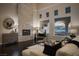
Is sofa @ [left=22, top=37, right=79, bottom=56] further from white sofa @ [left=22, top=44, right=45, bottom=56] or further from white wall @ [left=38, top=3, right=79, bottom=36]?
white wall @ [left=38, top=3, right=79, bottom=36]

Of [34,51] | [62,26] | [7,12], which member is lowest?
[34,51]

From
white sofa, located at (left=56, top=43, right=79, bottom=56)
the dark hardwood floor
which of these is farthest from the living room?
white sofa, located at (left=56, top=43, right=79, bottom=56)

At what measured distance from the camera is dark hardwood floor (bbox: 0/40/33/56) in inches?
100

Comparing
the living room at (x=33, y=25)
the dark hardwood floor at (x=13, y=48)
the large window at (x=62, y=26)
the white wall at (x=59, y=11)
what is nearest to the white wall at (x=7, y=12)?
the living room at (x=33, y=25)

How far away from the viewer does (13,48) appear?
8.41 feet

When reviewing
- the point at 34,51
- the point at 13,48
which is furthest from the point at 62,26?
the point at 13,48

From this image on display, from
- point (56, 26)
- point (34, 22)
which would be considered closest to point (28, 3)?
point (34, 22)

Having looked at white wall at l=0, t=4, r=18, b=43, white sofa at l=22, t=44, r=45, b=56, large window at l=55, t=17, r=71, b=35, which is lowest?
white sofa at l=22, t=44, r=45, b=56

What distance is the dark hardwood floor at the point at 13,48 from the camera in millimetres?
2547

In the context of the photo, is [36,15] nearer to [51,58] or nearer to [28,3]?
[28,3]

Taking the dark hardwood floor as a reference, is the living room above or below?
above

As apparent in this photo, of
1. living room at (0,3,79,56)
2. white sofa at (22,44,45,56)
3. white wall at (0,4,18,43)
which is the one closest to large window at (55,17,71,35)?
living room at (0,3,79,56)

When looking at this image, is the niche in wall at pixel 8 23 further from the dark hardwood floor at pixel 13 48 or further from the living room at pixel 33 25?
the dark hardwood floor at pixel 13 48

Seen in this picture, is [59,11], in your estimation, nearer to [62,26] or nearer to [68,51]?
[62,26]
